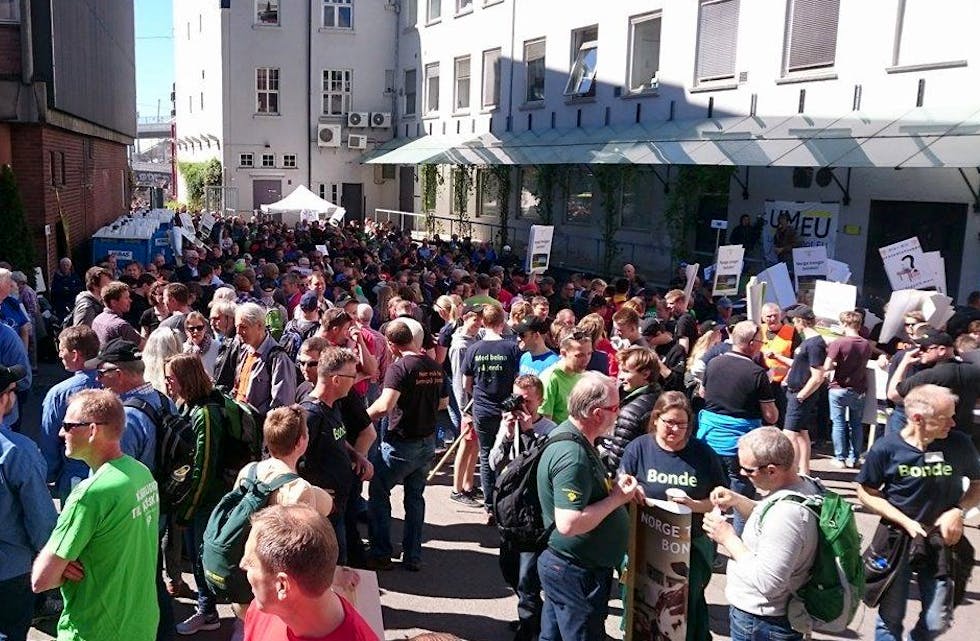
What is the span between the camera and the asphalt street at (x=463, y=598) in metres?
5.54

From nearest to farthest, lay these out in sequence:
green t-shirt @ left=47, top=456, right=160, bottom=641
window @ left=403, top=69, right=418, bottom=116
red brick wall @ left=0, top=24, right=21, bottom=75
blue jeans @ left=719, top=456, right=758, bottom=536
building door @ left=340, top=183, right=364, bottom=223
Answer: green t-shirt @ left=47, top=456, right=160, bottom=641 → blue jeans @ left=719, top=456, right=758, bottom=536 → red brick wall @ left=0, top=24, right=21, bottom=75 → window @ left=403, top=69, right=418, bottom=116 → building door @ left=340, top=183, right=364, bottom=223

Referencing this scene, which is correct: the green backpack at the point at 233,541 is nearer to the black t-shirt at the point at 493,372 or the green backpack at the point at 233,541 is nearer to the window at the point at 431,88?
the black t-shirt at the point at 493,372

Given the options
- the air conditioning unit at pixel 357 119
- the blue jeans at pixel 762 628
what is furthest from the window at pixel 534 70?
the blue jeans at pixel 762 628

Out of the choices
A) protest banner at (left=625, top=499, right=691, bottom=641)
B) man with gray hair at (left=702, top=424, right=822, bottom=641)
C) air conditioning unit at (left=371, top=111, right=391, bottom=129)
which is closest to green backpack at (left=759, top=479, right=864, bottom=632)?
man with gray hair at (left=702, top=424, right=822, bottom=641)

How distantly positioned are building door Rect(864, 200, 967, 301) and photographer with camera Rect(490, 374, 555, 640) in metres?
11.5

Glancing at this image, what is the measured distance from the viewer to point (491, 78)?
29062 millimetres

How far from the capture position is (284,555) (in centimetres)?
255

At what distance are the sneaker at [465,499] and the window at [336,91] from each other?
31373 millimetres

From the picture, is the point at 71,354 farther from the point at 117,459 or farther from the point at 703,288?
the point at 703,288

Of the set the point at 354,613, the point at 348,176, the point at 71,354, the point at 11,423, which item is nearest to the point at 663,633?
the point at 354,613

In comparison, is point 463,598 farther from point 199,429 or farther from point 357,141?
point 357,141

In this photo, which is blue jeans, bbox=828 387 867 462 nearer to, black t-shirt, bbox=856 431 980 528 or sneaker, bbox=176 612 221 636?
black t-shirt, bbox=856 431 980 528

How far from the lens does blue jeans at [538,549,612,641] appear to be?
4.22 metres

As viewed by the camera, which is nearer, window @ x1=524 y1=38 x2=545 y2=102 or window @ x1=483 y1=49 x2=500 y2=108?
window @ x1=524 y1=38 x2=545 y2=102
